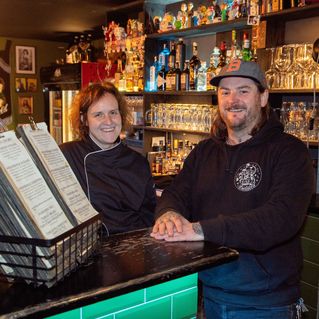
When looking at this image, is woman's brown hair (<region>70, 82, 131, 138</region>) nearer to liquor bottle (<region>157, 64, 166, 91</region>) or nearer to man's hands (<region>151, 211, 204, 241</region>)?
man's hands (<region>151, 211, 204, 241</region>)

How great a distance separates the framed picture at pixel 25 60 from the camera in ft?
24.4

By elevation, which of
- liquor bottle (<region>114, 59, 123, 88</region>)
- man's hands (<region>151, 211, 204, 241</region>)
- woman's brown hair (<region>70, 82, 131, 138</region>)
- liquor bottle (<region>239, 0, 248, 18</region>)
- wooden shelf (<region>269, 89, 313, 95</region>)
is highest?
liquor bottle (<region>239, 0, 248, 18</region>)

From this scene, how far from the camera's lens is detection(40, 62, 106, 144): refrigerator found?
214 inches

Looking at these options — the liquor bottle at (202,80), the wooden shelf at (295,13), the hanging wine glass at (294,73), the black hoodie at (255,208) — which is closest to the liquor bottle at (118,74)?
the liquor bottle at (202,80)

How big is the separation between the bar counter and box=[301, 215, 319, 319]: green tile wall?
5.56 feet

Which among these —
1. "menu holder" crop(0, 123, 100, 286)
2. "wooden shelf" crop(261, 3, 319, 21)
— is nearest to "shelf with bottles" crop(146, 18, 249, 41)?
"wooden shelf" crop(261, 3, 319, 21)

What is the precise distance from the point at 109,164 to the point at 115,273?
998 millimetres

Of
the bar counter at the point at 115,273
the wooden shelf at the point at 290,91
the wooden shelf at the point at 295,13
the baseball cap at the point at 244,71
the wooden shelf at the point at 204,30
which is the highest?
the wooden shelf at the point at 204,30

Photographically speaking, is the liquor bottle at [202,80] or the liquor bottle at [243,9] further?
the liquor bottle at [202,80]

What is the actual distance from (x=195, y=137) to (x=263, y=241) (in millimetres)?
2872

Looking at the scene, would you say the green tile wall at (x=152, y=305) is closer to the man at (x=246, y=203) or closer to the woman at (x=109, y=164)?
the man at (x=246, y=203)

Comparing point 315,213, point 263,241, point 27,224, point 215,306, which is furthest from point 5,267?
point 315,213

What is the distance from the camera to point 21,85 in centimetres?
754

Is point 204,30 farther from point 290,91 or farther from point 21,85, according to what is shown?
point 21,85
